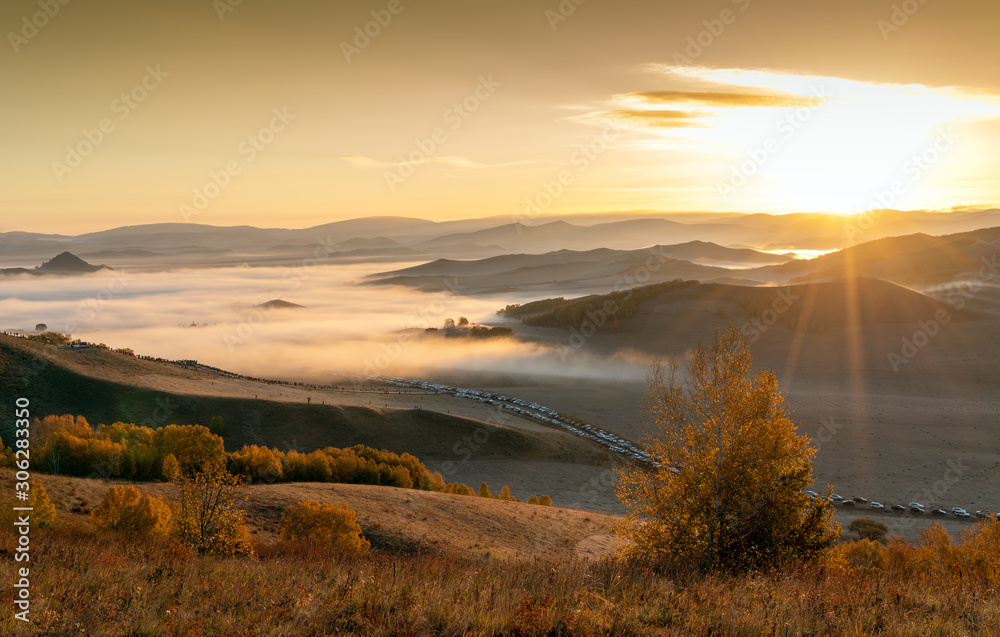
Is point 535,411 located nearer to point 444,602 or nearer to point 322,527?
point 322,527

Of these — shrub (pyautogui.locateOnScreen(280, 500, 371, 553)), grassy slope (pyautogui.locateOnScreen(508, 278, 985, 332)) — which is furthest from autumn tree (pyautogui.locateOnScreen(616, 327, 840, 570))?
grassy slope (pyautogui.locateOnScreen(508, 278, 985, 332))

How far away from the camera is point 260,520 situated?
25.6m

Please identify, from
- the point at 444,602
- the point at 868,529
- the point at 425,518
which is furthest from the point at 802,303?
the point at 444,602

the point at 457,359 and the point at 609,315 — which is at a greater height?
the point at 609,315

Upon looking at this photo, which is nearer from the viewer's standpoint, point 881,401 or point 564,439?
point 564,439

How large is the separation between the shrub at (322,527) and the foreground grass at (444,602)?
11015mm

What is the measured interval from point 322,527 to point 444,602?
1549 centimetres

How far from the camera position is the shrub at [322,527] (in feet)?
72.7

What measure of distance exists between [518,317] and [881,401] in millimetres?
92831

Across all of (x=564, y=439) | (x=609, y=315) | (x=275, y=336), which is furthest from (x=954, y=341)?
(x=275, y=336)

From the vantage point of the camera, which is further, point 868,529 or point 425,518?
point 868,529

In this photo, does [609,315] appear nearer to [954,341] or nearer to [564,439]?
[954,341]

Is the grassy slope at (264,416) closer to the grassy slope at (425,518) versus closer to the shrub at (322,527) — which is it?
the grassy slope at (425,518)

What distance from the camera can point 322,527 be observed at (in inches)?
893
